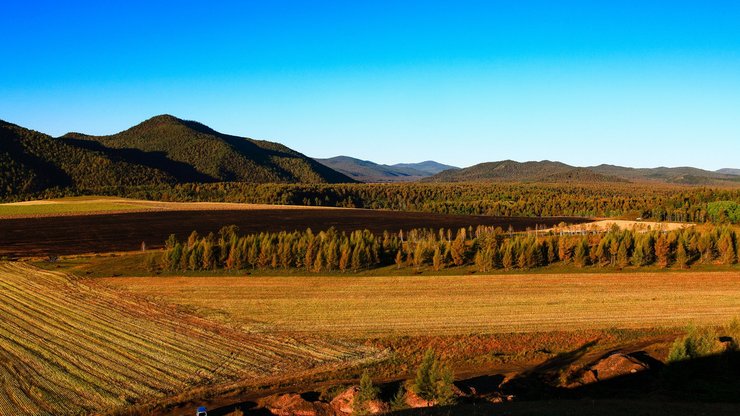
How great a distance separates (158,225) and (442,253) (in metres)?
58.0

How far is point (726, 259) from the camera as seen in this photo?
2574 inches

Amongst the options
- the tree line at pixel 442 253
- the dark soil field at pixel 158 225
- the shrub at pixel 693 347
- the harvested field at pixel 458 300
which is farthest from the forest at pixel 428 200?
the shrub at pixel 693 347

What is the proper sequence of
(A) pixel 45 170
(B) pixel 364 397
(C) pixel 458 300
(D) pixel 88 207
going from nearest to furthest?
(B) pixel 364 397 < (C) pixel 458 300 < (D) pixel 88 207 < (A) pixel 45 170

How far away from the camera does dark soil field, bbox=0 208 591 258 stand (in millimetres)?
79438

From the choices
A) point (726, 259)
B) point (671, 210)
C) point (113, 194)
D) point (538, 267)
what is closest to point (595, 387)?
point (538, 267)

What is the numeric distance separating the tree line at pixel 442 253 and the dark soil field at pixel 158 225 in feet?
66.7

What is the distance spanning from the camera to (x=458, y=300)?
162 feet

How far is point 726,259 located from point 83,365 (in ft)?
215

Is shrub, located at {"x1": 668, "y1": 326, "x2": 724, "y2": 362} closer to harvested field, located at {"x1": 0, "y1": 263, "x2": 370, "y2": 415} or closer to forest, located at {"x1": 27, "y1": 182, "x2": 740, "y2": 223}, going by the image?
harvested field, located at {"x1": 0, "y1": 263, "x2": 370, "y2": 415}

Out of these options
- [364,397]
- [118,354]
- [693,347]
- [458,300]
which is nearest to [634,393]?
[693,347]

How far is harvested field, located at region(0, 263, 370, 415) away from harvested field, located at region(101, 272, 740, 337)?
13.5ft

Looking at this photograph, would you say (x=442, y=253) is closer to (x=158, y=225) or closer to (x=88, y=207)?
(x=158, y=225)

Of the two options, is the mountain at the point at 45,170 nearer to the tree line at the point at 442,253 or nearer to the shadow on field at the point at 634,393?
the tree line at the point at 442,253

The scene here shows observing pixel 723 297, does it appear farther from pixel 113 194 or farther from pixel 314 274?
pixel 113 194
